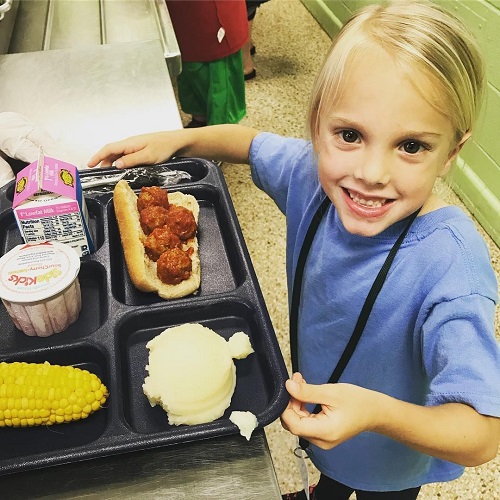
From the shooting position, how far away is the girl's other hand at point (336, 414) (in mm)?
646

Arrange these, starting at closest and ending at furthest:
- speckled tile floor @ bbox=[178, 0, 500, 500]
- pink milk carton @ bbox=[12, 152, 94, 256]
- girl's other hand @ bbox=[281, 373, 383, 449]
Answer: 1. girl's other hand @ bbox=[281, 373, 383, 449]
2. pink milk carton @ bbox=[12, 152, 94, 256]
3. speckled tile floor @ bbox=[178, 0, 500, 500]

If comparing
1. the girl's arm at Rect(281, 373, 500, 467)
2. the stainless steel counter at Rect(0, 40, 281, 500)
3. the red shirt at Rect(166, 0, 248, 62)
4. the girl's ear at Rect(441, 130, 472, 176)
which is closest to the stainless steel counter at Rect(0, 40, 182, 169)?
the stainless steel counter at Rect(0, 40, 281, 500)

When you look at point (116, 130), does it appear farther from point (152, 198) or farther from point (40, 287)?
point (40, 287)

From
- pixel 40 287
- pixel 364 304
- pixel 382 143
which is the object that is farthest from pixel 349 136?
pixel 40 287

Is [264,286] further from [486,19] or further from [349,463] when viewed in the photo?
[486,19]

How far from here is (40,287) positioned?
0.80 m

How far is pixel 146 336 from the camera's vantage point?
88cm

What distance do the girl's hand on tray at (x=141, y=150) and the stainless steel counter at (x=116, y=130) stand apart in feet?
0.39

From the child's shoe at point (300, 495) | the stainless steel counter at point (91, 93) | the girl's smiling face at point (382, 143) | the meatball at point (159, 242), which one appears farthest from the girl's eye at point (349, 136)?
the child's shoe at point (300, 495)

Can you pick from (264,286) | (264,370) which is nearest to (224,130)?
(264,370)

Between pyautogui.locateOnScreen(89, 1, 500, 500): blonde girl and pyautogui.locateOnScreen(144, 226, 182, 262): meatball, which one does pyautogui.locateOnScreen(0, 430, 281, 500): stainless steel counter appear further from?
pyautogui.locateOnScreen(144, 226, 182, 262): meatball

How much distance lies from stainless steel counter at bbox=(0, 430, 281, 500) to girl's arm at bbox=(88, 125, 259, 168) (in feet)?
2.10

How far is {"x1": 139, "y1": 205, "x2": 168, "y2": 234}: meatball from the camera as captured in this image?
3.38ft

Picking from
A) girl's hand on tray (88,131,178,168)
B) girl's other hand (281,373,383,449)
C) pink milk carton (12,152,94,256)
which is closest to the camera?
girl's other hand (281,373,383,449)
